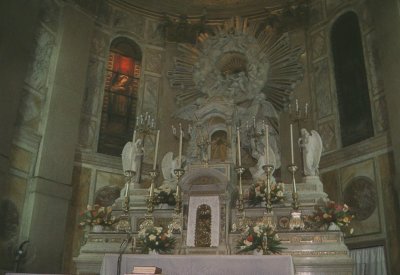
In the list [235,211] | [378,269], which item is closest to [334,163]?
[378,269]

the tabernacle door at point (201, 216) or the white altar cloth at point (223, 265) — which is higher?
the tabernacle door at point (201, 216)

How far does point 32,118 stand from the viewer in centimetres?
1134

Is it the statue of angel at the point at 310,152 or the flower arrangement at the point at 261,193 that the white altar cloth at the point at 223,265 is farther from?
the statue of angel at the point at 310,152

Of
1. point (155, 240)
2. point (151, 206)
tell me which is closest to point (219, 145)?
point (151, 206)

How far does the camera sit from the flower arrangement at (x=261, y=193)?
8.63 metres

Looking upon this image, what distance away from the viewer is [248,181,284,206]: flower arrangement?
8.63 metres

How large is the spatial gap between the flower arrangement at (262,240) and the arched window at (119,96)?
7251 mm

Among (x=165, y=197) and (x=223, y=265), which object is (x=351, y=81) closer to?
(x=165, y=197)

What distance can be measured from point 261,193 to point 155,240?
98.6 inches

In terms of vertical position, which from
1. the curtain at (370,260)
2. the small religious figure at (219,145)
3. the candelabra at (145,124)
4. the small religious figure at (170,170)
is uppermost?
the candelabra at (145,124)

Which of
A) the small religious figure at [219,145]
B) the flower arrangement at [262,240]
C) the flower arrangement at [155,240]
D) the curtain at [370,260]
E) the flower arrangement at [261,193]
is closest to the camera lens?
the flower arrangement at [262,240]

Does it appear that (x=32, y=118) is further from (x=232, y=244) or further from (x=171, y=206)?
(x=232, y=244)

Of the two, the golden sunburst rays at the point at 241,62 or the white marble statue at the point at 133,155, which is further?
the golden sunburst rays at the point at 241,62

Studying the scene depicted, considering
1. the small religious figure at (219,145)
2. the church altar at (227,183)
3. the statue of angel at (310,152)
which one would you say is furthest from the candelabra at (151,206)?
the statue of angel at (310,152)
